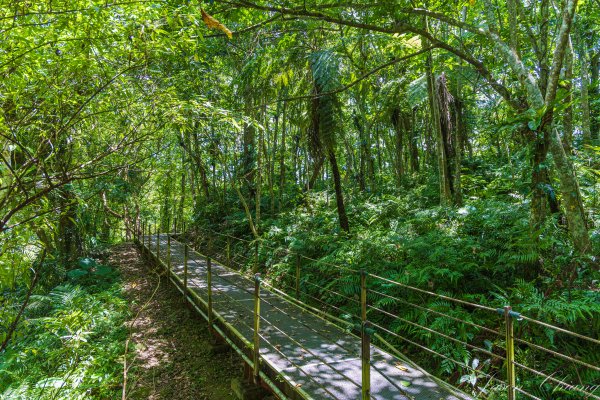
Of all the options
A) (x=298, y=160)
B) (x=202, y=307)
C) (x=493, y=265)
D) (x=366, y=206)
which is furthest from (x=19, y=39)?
(x=298, y=160)

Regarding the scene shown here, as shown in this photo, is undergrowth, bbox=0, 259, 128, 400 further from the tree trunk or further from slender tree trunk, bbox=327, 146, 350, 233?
the tree trunk

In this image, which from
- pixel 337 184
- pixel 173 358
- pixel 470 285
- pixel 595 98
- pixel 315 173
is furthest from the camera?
pixel 595 98

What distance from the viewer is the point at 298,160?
16812mm

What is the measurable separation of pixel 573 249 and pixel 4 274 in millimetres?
5754

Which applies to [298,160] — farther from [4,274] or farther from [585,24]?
[4,274]

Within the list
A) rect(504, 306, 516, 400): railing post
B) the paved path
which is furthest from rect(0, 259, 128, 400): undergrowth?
rect(504, 306, 516, 400): railing post

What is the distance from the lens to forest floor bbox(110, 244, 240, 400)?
5.27 m

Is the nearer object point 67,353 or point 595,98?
point 67,353

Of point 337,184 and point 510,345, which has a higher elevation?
point 337,184

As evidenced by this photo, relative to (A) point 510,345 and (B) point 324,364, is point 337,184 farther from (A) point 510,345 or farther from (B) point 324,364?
(A) point 510,345

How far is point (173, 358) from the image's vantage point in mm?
6156

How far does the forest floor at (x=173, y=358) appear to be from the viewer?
527 centimetres

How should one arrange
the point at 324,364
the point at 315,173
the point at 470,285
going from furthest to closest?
the point at 315,173, the point at 470,285, the point at 324,364

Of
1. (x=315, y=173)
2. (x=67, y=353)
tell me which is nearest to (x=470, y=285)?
(x=315, y=173)
